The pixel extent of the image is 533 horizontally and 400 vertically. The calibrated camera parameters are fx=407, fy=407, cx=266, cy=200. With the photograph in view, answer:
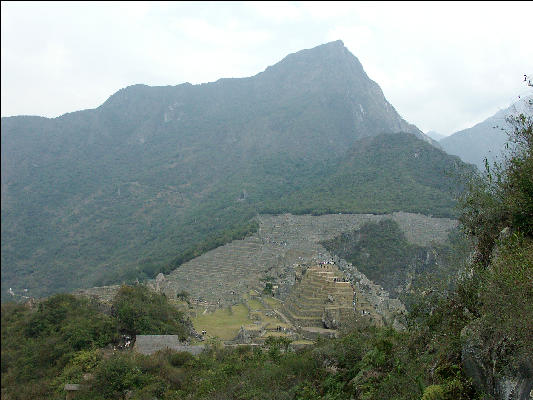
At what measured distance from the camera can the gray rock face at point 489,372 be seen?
5.00 metres

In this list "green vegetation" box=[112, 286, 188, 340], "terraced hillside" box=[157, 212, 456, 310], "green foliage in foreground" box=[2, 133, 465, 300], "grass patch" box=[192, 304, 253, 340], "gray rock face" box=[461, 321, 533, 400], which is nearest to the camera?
"gray rock face" box=[461, 321, 533, 400]

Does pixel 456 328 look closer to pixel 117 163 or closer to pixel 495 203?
pixel 495 203

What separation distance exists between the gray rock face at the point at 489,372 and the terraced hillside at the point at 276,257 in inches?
669

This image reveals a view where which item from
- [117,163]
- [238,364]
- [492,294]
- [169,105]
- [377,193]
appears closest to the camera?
[492,294]

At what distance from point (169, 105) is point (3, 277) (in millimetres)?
136435

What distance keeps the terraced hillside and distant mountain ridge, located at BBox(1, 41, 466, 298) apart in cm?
261

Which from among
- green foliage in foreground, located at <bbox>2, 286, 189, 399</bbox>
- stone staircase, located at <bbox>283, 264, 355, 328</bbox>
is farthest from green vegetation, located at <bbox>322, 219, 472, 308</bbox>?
green foliage in foreground, located at <bbox>2, 286, 189, 399</bbox>

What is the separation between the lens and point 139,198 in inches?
3312

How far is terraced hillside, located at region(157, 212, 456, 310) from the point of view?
29094 millimetres

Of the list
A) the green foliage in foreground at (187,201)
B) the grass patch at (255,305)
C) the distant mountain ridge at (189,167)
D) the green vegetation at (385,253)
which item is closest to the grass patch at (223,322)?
the grass patch at (255,305)

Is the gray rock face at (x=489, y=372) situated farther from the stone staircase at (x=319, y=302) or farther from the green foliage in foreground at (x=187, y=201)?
the green foliage in foreground at (x=187, y=201)

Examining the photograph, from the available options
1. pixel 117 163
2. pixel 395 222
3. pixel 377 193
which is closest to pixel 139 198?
pixel 117 163

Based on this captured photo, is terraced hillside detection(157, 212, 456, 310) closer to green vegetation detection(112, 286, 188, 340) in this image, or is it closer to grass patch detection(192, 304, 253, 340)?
grass patch detection(192, 304, 253, 340)

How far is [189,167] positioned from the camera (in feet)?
326
